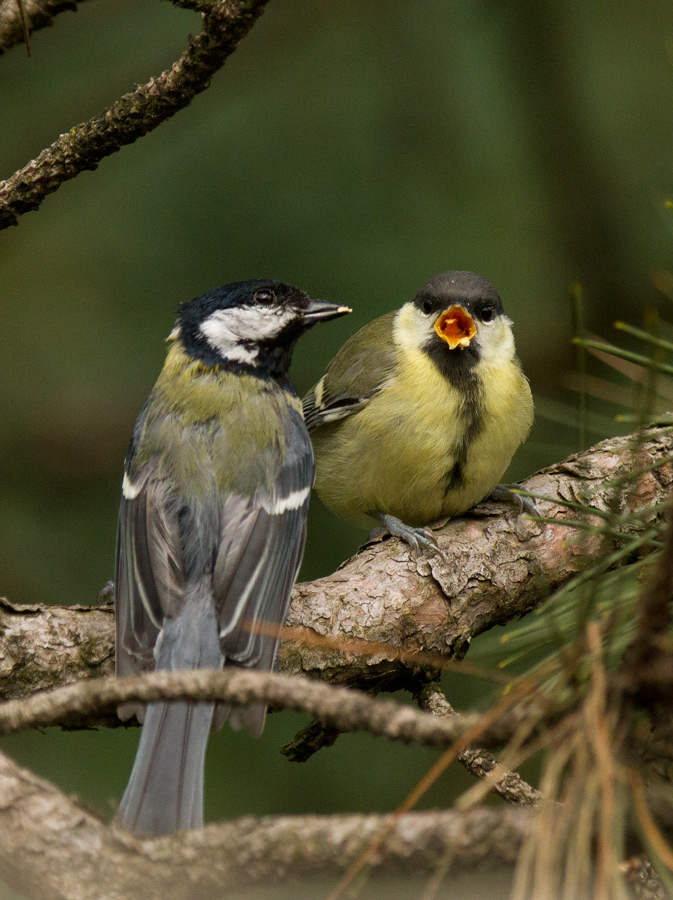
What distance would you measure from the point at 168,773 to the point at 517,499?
1407mm

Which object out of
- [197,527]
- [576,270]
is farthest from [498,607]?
[576,270]

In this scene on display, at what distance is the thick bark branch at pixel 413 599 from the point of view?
2.13 metres

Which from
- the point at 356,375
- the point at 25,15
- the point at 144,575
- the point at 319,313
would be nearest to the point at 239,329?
the point at 319,313

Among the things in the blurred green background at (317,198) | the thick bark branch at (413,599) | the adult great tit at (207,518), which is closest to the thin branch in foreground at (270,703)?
the adult great tit at (207,518)

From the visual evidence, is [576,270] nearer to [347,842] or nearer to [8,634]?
[8,634]

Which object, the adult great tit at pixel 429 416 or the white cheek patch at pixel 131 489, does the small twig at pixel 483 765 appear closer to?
the adult great tit at pixel 429 416

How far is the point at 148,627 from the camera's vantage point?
2.06m

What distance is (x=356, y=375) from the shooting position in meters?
2.88

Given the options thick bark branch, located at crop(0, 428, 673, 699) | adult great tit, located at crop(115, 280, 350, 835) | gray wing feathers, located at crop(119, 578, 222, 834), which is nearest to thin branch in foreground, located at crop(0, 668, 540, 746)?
gray wing feathers, located at crop(119, 578, 222, 834)

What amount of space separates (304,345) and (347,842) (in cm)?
276

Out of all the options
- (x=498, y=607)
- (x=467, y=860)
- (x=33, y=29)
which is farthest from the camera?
(x=498, y=607)

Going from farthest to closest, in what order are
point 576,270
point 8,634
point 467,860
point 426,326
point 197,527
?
point 576,270
point 426,326
point 197,527
point 8,634
point 467,860

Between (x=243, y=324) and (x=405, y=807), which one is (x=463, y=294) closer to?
(x=243, y=324)

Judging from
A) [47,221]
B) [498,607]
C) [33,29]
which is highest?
[33,29]
